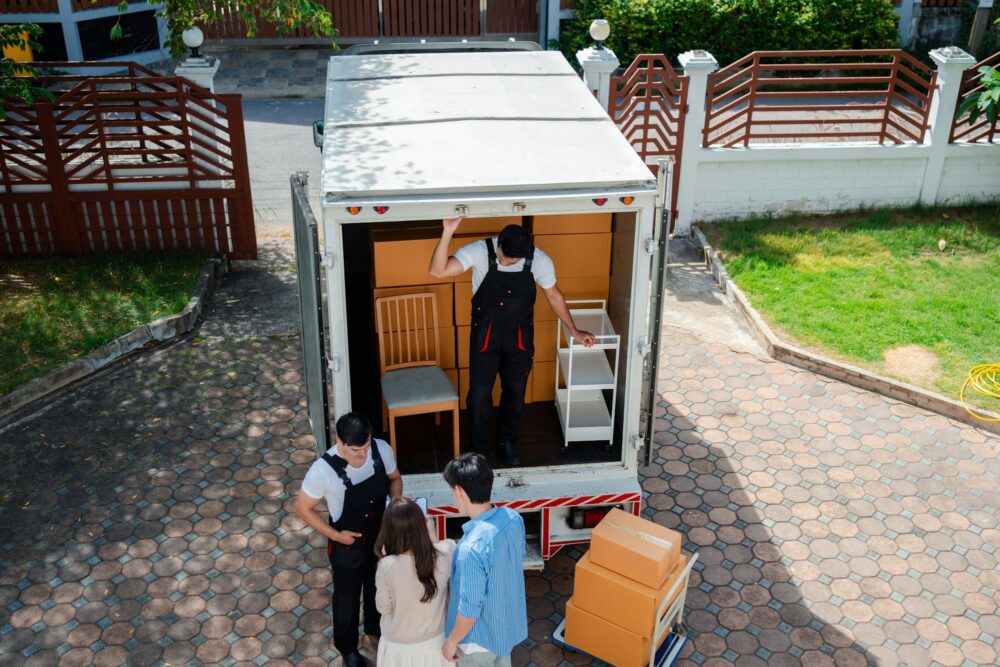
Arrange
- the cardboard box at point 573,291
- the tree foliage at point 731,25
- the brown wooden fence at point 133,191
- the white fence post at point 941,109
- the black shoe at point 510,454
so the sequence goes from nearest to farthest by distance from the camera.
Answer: the black shoe at point 510,454 < the cardboard box at point 573,291 < the brown wooden fence at point 133,191 < the white fence post at point 941,109 < the tree foliage at point 731,25

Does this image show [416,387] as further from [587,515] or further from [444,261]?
[587,515]

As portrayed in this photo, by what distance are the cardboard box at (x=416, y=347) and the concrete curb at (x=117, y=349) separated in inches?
136

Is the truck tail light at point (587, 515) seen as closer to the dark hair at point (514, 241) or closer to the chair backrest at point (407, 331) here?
the chair backrest at point (407, 331)

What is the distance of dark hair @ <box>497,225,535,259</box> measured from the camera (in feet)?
19.4

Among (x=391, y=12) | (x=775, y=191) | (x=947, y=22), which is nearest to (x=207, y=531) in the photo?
(x=775, y=191)

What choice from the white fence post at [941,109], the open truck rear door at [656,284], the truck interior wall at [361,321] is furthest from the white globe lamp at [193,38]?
the white fence post at [941,109]

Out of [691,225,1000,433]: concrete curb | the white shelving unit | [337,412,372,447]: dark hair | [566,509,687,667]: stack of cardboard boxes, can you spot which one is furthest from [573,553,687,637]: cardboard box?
[691,225,1000,433]: concrete curb

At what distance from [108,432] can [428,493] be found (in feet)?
10.9

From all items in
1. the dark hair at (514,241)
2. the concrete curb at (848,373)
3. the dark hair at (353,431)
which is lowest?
the concrete curb at (848,373)

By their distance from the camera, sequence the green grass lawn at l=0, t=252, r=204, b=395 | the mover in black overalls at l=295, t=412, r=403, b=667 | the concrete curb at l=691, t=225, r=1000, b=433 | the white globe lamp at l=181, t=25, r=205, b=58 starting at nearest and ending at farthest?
the mover in black overalls at l=295, t=412, r=403, b=667, the concrete curb at l=691, t=225, r=1000, b=433, the green grass lawn at l=0, t=252, r=204, b=395, the white globe lamp at l=181, t=25, r=205, b=58

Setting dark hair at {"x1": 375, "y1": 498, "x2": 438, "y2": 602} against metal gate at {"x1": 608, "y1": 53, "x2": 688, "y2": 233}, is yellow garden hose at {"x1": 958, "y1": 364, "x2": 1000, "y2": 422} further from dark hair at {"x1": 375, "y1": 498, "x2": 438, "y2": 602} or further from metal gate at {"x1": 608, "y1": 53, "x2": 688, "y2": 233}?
dark hair at {"x1": 375, "y1": 498, "x2": 438, "y2": 602}

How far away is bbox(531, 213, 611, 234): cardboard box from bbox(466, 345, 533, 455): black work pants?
921 millimetres

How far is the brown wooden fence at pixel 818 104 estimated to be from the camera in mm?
11406

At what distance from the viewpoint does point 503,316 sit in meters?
6.24
